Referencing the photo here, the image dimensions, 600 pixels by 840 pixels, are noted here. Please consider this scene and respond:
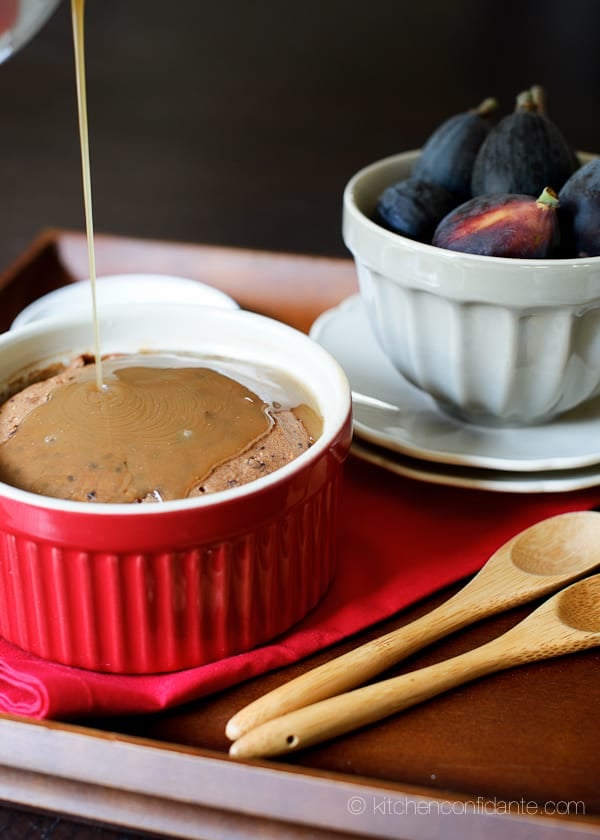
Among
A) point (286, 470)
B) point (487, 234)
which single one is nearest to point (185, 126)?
point (487, 234)

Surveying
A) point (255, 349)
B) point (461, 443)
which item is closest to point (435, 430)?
point (461, 443)

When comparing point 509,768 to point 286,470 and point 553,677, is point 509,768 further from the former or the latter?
point 286,470

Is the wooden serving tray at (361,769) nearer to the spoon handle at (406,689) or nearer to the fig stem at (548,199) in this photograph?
the spoon handle at (406,689)

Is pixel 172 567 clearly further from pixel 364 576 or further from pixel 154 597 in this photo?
pixel 364 576

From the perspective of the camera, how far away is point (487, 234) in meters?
0.65

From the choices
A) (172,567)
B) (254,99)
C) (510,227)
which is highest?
(510,227)

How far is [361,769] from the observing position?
50 centimetres

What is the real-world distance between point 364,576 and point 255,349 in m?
0.17

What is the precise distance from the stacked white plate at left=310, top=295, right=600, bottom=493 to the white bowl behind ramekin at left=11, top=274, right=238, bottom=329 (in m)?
0.16

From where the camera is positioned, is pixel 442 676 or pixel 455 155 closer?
pixel 442 676

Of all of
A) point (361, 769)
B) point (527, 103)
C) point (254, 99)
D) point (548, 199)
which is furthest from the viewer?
point (254, 99)

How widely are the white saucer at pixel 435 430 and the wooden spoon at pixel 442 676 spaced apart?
114 mm

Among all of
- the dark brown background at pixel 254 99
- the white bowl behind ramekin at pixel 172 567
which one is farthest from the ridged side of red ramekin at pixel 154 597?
the dark brown background at pixel 254 99

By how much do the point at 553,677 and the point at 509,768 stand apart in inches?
2.9
